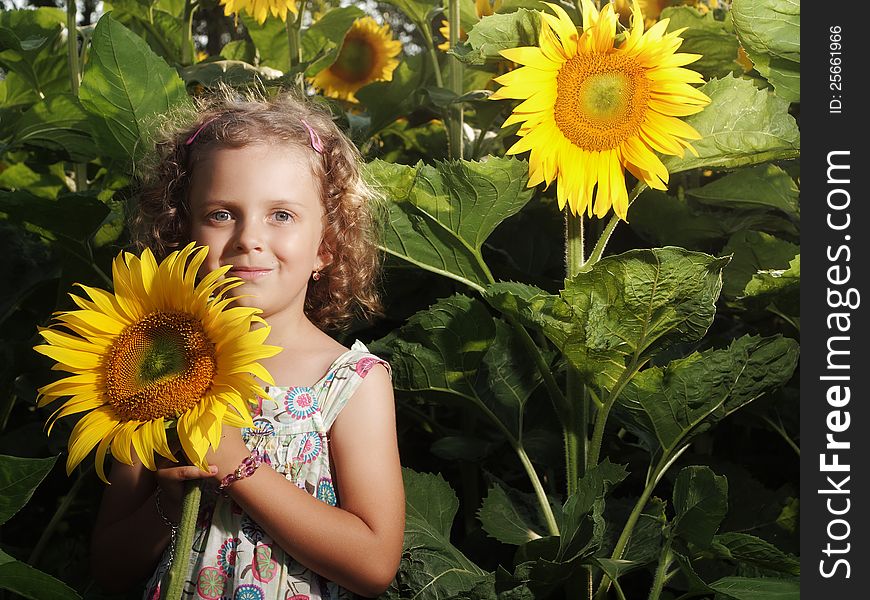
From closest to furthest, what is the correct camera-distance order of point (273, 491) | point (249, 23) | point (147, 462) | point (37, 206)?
point (147, 462)
point (273, 491)
point (37, 206)
point (249, 23)

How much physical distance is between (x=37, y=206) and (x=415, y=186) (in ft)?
1.62

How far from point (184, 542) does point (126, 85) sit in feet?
2.25

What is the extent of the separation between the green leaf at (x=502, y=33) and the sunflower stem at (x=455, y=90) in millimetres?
307

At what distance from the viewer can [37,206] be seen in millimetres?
1288

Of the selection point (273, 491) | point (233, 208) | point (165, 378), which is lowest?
point (273, 491)

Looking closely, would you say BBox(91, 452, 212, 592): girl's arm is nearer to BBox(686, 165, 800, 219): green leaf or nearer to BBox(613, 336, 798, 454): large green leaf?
BBox(613, 336, 798, 454): large green leaf

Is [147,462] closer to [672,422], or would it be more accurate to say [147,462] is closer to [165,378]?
[165,378]

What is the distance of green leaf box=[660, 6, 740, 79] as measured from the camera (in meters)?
1.37

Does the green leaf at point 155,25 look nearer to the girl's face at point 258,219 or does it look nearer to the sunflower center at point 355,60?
the sunflower center at point 355,60

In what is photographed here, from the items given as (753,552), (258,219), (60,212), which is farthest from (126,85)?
(753,552)

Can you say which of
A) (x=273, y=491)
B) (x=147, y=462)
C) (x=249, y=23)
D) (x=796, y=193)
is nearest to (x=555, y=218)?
(x=796, y=193)

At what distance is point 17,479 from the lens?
3.05 ft

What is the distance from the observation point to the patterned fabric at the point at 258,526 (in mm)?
1013

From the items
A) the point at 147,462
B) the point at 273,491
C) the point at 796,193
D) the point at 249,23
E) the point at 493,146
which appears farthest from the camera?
the point at 249,23
